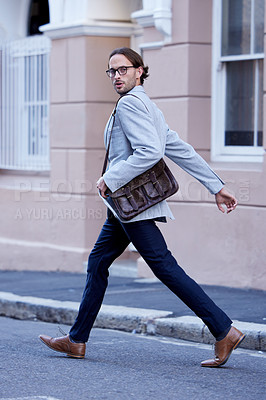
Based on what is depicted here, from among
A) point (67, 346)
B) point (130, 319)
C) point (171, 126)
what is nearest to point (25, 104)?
point (171, 126)

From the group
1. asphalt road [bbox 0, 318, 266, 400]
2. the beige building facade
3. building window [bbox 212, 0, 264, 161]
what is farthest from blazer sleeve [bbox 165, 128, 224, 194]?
building window [bbox 212, 0, 264, 161]

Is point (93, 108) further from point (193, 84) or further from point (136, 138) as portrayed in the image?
point (136, 138)

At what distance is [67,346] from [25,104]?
6.36 m

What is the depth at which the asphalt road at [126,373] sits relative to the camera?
4726 millimetres

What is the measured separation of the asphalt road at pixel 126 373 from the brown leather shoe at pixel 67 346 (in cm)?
6

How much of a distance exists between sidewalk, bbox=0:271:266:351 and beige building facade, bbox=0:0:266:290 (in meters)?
0.53

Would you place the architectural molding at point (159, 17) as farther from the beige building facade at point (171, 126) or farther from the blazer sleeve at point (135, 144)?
the blazer sleeve at point (135, 144)

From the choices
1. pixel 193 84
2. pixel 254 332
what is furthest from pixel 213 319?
pixel 193 84

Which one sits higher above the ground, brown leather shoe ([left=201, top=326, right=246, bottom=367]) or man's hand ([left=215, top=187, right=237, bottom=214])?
man's hand ([left=215, top=187, right=237, bottom=214])

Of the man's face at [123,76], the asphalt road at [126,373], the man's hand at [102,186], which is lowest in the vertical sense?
the asphalt road at [126,373]

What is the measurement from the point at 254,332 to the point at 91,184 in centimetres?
444

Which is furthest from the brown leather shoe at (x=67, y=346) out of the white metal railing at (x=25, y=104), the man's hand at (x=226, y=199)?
the white metal railing at (x=25, y=104)

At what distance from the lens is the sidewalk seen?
6730 mm

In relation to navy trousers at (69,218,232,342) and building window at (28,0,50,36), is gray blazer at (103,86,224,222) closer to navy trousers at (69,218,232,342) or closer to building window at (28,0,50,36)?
navy trousers at (69,218,232,342)
